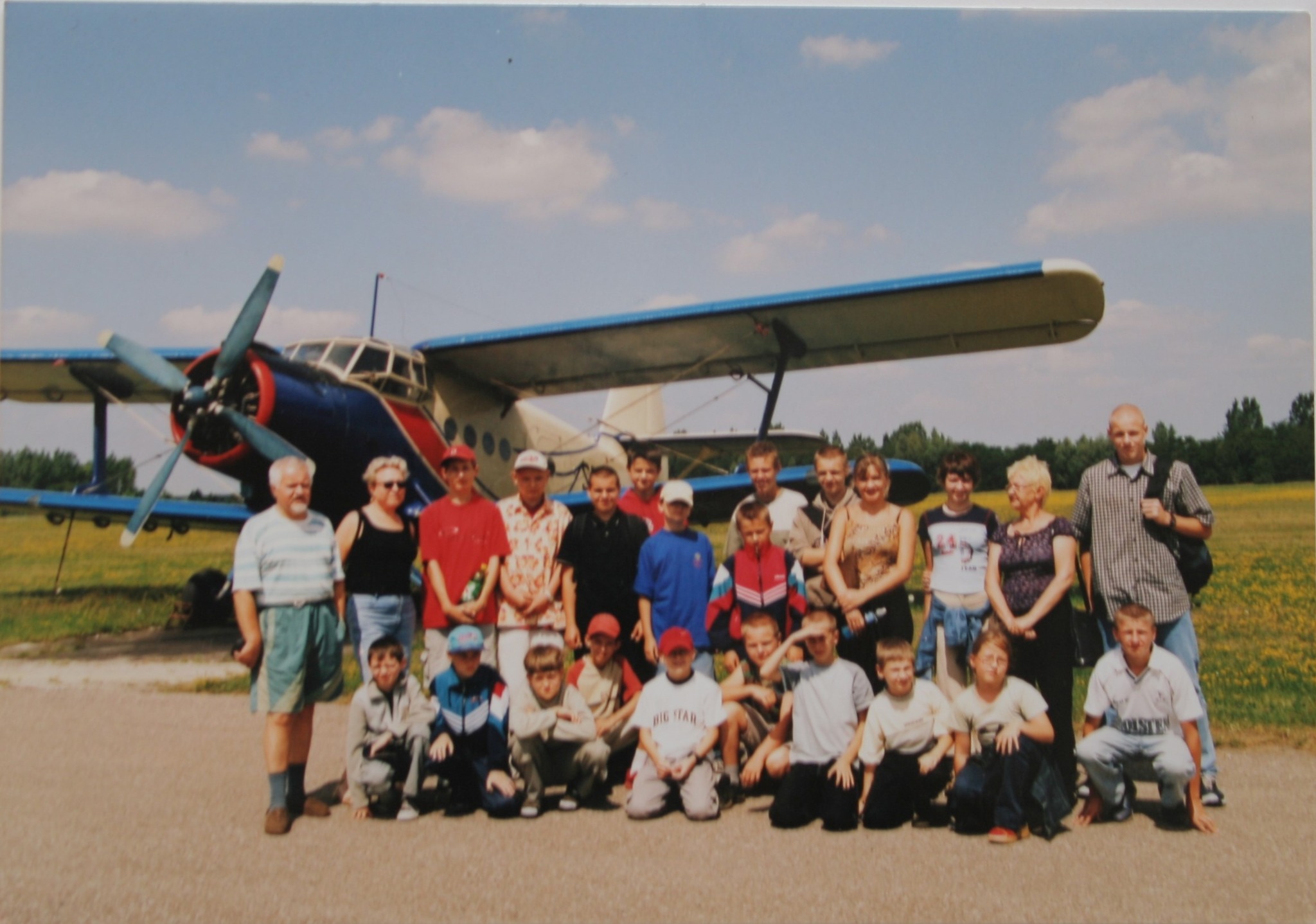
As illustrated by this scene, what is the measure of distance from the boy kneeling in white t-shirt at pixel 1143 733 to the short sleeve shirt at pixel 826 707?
0.90 metres

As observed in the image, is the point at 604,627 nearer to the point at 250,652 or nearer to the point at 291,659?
the point at 291,659

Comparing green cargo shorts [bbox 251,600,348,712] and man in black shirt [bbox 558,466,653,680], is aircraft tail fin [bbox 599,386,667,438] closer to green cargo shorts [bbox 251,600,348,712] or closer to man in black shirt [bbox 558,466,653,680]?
man in black shirt [bbox 558,466,653,680]

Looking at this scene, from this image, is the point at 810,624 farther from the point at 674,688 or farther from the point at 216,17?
the point at 216,17

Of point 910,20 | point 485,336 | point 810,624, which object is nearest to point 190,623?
point 485,336

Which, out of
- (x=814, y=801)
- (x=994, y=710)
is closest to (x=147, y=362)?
(x=814, y=801)

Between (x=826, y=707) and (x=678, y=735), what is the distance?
0.65m

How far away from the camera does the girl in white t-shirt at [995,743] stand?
370 centimetres

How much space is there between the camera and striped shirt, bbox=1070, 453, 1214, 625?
13.8 feet

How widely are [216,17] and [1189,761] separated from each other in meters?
5.84

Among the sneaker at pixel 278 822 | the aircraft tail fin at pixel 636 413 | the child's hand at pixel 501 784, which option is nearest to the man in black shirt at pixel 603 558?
the child's hand at pixel 501 784

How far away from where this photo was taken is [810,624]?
4.12 meters

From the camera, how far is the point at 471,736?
4184 mm

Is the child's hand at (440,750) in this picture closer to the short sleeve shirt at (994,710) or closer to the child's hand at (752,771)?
the child's hand at (752,771)

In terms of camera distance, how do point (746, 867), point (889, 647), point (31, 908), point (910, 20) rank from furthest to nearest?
point (910, 20) < point (889, 647) < point (746, 867) < point (31, 908)
